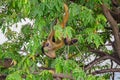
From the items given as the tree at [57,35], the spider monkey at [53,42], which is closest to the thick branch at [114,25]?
the tree at [57,35]

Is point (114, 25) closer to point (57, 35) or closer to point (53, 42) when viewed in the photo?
point (53, 42)

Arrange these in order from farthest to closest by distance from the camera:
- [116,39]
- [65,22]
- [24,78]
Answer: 1. [116,39]
2. [24,78]
3. [65,22]

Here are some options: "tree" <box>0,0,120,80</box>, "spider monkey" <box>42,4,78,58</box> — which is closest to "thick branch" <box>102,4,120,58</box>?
"tree" <box>0,0,120,80</box>

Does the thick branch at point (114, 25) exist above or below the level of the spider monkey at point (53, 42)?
above

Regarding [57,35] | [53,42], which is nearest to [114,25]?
[53,42]

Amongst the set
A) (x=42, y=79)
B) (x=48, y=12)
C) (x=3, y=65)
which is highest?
(x=48, y=12)

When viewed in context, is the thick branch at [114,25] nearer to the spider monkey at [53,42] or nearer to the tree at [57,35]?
the tree at [57,35]

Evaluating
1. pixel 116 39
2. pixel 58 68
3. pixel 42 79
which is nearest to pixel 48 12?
pixel 58 68

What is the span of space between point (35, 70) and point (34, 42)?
36cm

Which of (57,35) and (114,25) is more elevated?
(114,25)

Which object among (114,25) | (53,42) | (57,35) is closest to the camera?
(57,35)

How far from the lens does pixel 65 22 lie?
2.35m

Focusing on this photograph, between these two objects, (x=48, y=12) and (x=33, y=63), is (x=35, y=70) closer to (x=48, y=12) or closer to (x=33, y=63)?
(x=33, y=63)

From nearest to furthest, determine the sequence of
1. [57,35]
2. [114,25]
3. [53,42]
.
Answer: [57,35]
[53,42]
[114,25]
